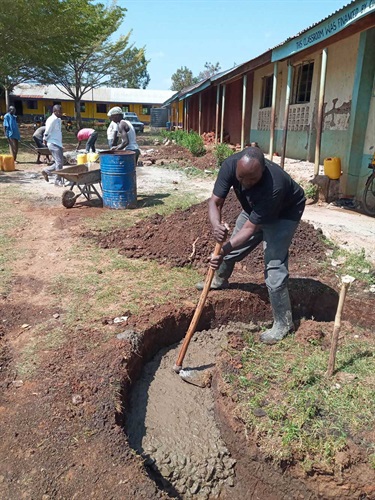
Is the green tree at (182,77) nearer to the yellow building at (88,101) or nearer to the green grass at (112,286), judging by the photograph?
the yellow building at (88,101)

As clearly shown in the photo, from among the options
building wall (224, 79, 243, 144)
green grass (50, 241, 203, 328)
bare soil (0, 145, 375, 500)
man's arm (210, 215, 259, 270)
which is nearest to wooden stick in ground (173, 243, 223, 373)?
man's arm (210, 215, 259, 270)

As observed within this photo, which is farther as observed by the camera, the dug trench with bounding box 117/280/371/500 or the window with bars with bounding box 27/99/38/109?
the window with bars with bounding box 27/99/38/109

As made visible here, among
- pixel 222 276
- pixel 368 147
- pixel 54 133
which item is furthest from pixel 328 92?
pixel 222 276

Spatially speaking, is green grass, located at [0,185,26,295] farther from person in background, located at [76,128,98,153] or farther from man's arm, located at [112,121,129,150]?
person in background, located at [76,128,98,153]

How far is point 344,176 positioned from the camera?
8.27 meters

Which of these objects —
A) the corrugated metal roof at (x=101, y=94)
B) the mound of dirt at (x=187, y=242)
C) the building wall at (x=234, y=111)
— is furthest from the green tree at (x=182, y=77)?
the mound of dirt at (x=187, y=242)

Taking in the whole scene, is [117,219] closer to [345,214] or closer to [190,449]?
[345,214]

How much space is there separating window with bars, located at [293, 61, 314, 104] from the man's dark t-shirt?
349 inches

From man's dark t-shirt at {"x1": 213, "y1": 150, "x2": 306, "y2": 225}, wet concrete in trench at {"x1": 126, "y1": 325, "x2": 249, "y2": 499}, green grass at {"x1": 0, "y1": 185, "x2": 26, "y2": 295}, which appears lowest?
wet concrete in trench at {"x1": 126, "y1": 325, "x2": 249, "y2": 499}

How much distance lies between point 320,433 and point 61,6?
709 inches

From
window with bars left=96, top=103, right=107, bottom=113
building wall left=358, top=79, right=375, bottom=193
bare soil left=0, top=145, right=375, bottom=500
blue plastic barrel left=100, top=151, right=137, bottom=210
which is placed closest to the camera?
bare soil left=0, top=145, right=375, bottom=500

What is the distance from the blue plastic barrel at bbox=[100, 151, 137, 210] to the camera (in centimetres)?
723

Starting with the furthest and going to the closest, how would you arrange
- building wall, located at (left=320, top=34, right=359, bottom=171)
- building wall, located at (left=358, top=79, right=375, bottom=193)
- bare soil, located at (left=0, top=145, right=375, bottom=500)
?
building wall, located at (left=320, top=34, right=359, bottom=171) < building wall, located at (left=358, top=79, right=375, bottom=193) < bare soil, located at (left=0, top=145, right=375, bottom=500)

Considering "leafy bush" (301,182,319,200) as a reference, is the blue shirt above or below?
above
